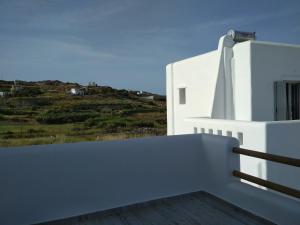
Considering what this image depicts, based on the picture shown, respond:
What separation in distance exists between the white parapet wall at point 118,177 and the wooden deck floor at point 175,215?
9 centimetres

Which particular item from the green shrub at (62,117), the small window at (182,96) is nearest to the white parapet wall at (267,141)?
the small window at (182,96)

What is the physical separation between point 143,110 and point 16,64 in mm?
13625

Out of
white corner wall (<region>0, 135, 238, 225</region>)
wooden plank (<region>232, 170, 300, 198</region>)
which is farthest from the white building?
wooden plank (<region>232, 170, 300, 198</region>)

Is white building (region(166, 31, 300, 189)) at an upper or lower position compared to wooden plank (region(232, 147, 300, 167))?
upper

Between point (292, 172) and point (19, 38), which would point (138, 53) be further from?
point (292, 172)

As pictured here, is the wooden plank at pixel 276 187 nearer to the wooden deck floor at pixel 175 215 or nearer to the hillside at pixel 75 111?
the wooden deck floor at pixel 175 215

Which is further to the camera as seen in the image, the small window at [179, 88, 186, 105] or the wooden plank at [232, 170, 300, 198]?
the small window at [179, 88, 186, 105]

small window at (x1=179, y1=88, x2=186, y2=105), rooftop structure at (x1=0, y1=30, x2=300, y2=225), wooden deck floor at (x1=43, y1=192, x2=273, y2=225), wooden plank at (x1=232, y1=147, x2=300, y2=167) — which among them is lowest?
→ wooden deck floor at (x1=43, y1=192, x2=273, y2=225)

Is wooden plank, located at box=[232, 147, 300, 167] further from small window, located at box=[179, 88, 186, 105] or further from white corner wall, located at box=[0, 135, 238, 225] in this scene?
small window, located at box=[179, 88, 186, 105]

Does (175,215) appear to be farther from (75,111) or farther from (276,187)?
(75,111)

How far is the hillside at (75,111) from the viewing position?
18.8 metres

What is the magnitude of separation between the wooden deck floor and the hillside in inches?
500

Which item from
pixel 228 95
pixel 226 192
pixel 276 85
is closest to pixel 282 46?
pixel 276 85

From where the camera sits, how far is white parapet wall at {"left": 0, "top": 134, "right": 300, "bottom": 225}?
277cm
